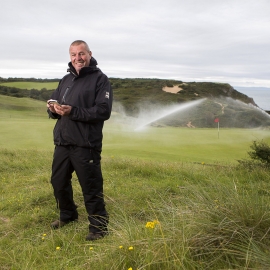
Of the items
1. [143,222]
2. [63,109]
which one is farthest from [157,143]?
[63,109]

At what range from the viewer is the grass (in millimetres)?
2687

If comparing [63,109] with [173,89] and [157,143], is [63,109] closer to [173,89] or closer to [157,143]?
[157,143]

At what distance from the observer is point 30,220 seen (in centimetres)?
434

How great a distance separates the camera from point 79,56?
3.94 meters

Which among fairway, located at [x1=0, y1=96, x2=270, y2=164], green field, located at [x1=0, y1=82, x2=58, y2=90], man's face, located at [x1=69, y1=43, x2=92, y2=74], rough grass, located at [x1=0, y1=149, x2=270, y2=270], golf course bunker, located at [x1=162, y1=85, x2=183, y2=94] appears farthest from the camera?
green field, located at [x1=0, y1=82, x2=58, y2=90]

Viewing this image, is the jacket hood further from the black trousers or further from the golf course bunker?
the golf course bunker

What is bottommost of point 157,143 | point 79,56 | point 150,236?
point 157,143

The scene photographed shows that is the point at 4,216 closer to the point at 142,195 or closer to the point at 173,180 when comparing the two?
the point at 142,195

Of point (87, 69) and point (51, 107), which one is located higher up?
point (87, 69)

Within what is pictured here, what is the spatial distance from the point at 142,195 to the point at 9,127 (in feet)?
35.4

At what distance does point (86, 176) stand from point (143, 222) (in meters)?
0.80

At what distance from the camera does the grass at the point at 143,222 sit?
2687 mm

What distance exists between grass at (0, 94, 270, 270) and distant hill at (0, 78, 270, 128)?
38.3 ft

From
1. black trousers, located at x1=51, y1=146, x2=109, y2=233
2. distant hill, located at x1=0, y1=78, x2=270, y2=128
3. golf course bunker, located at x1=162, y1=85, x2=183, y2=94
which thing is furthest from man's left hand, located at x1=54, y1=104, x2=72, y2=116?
golf course bunker, located at x1=162, y1=85, x2=183, y2=94
